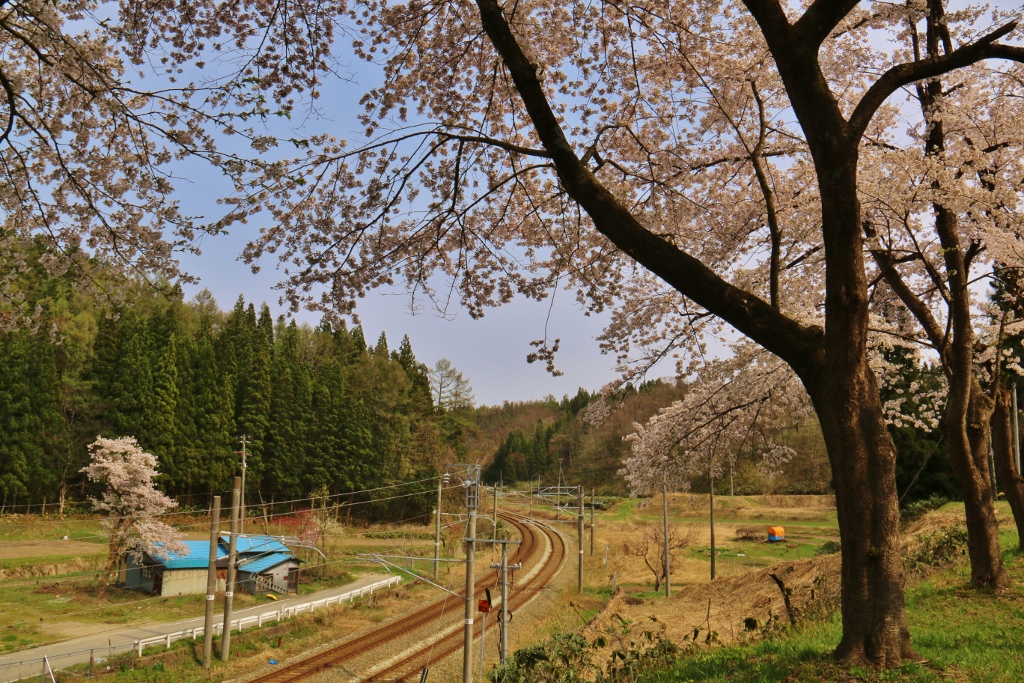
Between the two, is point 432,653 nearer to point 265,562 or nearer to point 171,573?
point 265,562

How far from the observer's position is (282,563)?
27.7m

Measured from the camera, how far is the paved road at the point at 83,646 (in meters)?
14.7

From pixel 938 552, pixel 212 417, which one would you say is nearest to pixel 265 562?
pixel 212 417

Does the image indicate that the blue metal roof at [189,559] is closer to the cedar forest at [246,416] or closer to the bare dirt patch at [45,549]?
the bare dirt patch at [45,549]

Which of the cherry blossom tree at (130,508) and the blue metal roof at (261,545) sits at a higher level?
the cherry blossom tree at (130,508)

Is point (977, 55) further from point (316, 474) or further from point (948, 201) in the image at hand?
point (316, 474)

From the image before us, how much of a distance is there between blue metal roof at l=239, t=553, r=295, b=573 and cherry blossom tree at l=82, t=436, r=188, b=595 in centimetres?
272

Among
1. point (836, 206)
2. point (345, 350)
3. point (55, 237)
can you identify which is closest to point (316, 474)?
point (345, 350)

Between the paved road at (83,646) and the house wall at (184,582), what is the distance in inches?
140

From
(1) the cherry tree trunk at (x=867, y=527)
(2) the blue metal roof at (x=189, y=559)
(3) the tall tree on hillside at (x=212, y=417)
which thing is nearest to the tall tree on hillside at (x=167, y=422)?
(3) the tall tree on hillside at (x=212, y=417)

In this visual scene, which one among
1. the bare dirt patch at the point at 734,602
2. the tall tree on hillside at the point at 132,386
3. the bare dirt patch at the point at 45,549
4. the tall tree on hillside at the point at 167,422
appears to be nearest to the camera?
the bare dirt patch at the point at 734,602

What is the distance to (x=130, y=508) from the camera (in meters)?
26.0

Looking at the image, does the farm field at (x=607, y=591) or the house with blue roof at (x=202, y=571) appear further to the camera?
the house with blue roof at (x=202, y=571)

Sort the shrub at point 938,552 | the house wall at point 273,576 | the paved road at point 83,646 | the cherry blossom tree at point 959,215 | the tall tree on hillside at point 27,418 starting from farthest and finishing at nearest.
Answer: the tall tree on hillside at point 27,418 → the house wall at point 273,576 → the paved road at point 83,646 → the shrub at point 938,552 → the cherry blossom tree at point 959,215
